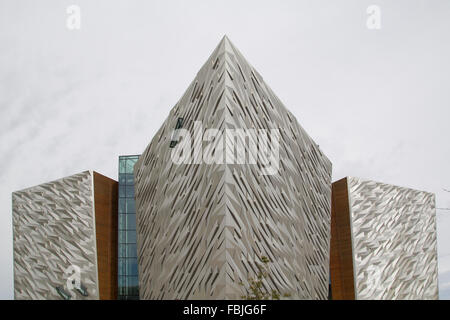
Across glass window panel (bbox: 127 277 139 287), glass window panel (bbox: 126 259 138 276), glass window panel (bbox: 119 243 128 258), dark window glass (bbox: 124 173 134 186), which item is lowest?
glass window panel (bbox: 127 277 139 287)

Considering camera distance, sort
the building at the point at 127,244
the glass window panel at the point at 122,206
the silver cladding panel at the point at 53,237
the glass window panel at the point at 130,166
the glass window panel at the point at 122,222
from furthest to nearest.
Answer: the glass window panel at the point at 130,166 < the glass window panel at the point at 122,206 < the glass window panel at the point at 122,222 < the building at the point at 127,244 < the silver cladding panel at the point at 53,237

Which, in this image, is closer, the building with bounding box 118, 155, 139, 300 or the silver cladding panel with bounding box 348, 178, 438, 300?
the silver cladding panel with bounding box 348, 178, 438, 300

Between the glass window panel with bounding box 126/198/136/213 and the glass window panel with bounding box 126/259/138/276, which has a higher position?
the glass window panel with bounding box 126/198/136/213

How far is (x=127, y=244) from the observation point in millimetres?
28062

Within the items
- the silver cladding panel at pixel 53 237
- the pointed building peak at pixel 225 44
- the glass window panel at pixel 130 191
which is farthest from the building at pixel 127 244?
the pointed building peak at pixel 225 44

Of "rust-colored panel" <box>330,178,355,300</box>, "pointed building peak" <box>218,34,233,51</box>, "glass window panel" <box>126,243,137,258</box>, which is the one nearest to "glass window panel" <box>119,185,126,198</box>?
"glass window panel" <box>126,243,137,258</box>

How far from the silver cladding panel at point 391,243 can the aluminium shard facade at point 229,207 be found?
5197 millimetres

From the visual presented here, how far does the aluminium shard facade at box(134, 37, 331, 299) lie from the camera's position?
13875 mm

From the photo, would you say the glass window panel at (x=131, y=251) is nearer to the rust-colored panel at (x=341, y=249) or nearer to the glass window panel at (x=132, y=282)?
the glass window panel at (x=132, y=282)

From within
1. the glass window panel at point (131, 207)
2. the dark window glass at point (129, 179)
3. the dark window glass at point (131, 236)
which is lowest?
the dark window glass at point (131, 236)

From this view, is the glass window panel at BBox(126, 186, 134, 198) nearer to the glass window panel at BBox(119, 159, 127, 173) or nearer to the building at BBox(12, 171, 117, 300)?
the glass window panel at BBox(119, 159, 127, 173)

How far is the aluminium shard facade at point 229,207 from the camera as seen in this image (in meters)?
13.9

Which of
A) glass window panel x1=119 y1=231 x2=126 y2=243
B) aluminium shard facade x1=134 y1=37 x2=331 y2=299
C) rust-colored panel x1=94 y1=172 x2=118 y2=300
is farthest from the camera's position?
glass window panel x1=119 y1=231 x2=126 y2=243

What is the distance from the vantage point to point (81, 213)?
25766mm
